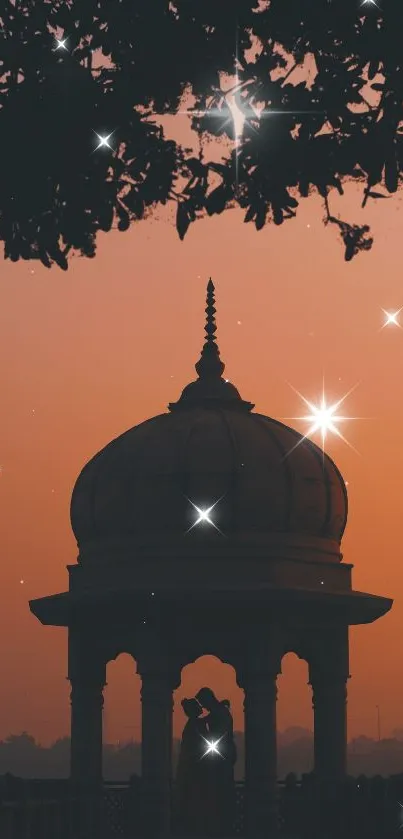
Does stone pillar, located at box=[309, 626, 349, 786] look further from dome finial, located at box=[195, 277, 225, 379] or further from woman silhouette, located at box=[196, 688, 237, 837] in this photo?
dome finial, located at box=[195, 277, 225, 379]

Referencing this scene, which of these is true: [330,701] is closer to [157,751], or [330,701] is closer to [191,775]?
[191,775]

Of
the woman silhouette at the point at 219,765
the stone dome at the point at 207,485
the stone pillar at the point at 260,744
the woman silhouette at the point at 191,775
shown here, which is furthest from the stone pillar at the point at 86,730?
the stone pillar at the point at 260,744

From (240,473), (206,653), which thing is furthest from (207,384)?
(206,653)

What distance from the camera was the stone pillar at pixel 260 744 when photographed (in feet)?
106

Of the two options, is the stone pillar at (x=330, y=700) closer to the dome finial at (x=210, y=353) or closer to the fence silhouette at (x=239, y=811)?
the fence silhouette at (x=239, y=811)

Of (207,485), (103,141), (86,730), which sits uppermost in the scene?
(207,485)

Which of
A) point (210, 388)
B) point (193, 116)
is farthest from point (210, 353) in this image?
point (193, 116)

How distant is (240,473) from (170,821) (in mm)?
5276

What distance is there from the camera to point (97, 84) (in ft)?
60.5

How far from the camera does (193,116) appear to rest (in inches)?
728

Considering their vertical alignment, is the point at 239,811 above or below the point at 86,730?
below

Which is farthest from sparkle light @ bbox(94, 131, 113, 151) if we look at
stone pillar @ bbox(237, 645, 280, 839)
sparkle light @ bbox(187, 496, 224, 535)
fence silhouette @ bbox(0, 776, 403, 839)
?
stone pillar @ bbox(237, 645, 280, 839)

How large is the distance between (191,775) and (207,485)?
4.43 meters

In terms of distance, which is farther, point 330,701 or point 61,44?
point 330,701
